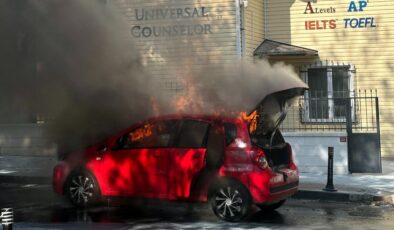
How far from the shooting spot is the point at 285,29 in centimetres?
1573

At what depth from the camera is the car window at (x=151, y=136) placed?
25.9ft

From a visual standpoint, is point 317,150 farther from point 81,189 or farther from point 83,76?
point 81,189

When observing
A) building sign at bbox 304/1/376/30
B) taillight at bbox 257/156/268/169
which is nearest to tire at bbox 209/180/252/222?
taillight at bbox 257/156/268/169

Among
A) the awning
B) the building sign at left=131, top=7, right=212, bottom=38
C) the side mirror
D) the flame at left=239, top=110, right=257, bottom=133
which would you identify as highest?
the building sign at left=131, top=7, right=212, bottom=38

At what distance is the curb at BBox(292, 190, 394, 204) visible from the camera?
9.20m

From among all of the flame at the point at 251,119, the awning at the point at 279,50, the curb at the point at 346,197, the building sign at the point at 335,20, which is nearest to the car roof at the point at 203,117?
the flame at the point at 251,119

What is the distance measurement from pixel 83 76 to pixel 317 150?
19.3ft

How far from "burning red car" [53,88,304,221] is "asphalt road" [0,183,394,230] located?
0.30 m

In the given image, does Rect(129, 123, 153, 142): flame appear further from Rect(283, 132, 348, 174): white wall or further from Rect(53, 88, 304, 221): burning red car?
Rect(283, 132, 348, 174): white wall

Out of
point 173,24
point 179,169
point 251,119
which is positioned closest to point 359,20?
point 173,24

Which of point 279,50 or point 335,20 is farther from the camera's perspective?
point 335,20

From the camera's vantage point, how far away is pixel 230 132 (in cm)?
752

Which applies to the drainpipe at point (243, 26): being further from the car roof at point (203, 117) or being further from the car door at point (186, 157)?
the car door at point (186, 157)

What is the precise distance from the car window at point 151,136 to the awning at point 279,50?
23.8 feet
